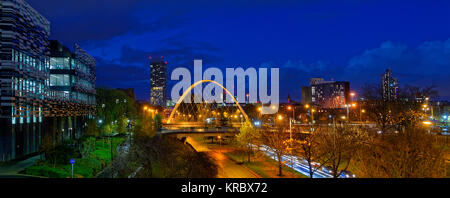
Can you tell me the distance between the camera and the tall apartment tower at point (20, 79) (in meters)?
31.5

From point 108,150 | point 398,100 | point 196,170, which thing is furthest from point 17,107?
point 398,100

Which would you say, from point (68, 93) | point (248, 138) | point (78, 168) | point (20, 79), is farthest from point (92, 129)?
point (248, 138)

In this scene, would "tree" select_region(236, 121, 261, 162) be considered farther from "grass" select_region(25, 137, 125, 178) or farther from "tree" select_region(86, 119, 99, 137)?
"tree" select_region(86, 119, 99, 137)

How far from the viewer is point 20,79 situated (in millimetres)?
33656

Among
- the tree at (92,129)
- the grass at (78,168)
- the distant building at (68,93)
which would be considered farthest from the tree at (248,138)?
the tree at (92,129)

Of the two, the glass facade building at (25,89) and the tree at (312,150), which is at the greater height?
the glass facade building at (25,89)

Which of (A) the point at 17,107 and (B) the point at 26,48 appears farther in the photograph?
(B) the point at 26,48

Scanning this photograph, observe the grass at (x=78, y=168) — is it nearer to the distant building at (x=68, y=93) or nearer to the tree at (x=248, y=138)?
the distant building at (x=68, y=93)

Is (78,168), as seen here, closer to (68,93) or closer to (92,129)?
(68,93)

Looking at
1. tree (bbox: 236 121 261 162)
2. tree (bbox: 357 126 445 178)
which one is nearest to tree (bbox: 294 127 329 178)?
tree (bbox: 357 126 445 178)
